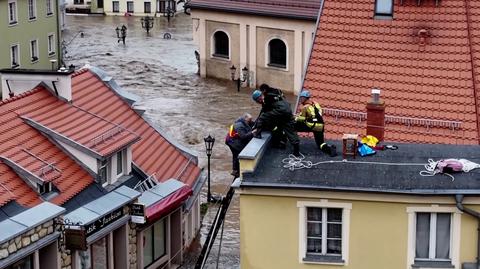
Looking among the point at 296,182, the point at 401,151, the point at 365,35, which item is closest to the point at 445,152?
the point at 401,151

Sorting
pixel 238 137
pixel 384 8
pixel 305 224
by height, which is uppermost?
pixel 384 8

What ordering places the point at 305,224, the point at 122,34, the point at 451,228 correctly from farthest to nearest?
the point at 122,34
the point at 305,224
the point at 451,228

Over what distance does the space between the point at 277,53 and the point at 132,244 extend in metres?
35.2

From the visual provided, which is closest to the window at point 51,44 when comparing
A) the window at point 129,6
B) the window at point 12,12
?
the window at point 12,12

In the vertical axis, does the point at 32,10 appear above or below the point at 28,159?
above

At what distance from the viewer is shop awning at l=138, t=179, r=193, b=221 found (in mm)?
25953

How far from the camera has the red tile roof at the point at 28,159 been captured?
2325 centimetres

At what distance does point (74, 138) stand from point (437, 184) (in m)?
10.3

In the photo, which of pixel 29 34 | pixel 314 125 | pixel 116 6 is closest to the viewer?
pixel 314 125

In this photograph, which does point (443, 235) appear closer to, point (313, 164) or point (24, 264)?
point (313, 164)

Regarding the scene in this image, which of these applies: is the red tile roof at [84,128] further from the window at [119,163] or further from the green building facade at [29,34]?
the green building facade at [29,34]

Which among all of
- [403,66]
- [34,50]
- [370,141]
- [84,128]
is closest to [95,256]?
[84,128]

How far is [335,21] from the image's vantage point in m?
26.1

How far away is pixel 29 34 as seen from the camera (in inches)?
2149
